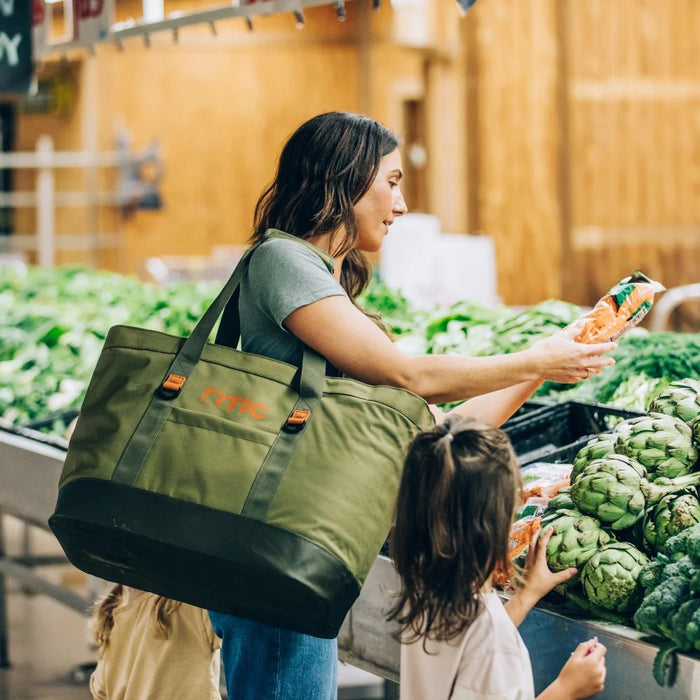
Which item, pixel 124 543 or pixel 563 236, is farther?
pixel 563 236

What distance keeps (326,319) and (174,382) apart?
0.31 m

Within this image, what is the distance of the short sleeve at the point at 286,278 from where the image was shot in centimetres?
218

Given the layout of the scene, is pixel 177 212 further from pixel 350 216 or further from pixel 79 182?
pixel 350 216

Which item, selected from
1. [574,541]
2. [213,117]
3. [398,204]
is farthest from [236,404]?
[213,117]

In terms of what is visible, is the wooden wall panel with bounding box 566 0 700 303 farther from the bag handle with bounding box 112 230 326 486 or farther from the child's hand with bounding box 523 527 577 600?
the bag handle with bounding box 112 230 326 486

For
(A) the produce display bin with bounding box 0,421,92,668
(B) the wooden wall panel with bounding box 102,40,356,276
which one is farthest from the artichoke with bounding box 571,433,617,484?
(B) the wooden wall panel with bounding box 102,40,356,276

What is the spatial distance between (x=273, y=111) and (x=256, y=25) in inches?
43.0

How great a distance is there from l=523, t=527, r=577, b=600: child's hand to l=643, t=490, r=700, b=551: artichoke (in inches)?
7.4

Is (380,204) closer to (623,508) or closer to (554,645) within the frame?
(623,508)

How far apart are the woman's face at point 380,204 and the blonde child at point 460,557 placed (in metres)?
0.53

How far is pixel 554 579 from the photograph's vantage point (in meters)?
2.24

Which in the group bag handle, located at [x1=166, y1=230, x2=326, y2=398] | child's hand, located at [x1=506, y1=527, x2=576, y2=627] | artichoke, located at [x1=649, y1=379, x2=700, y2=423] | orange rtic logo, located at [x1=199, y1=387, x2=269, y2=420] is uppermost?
bag handle, located at [x1=166, y1=230, x2=326, y2=398]

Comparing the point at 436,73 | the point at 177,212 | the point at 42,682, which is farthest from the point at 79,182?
the point at 42,682

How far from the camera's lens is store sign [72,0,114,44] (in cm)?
545
